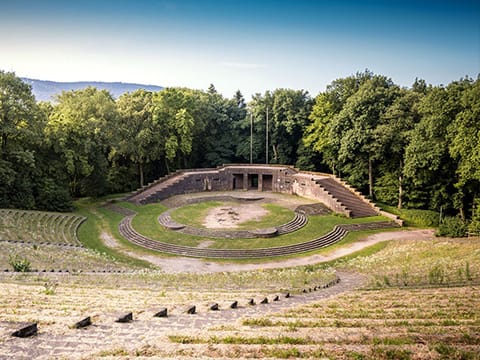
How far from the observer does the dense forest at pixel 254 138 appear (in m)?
28.6

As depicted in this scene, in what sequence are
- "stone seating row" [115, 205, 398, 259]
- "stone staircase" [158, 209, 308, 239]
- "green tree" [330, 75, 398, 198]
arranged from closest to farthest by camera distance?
"stone seating row" [115, 205, 398, 259] → "stone staircase" [158, 209, 308, 239] → "green tree" [330, 75, 398, 198]

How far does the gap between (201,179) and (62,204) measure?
16.0 metres

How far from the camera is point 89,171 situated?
34.3 meters

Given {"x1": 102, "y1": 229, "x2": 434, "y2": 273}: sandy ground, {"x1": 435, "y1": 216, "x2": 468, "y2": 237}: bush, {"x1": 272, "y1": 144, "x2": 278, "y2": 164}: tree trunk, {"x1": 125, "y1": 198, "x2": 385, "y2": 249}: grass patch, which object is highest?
{"x1": 272, "y1": 144, "x2": 278, "y2": 164}: tree trunk

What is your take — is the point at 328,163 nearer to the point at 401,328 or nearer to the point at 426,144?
the point at 426,144

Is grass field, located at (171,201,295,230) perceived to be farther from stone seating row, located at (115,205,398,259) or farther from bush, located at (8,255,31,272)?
bush, located at (8,255,31,272)

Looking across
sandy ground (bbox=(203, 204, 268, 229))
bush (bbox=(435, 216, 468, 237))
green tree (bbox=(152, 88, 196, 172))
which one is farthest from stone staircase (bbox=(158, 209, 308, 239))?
green tree (bbox=(152, 88, 196, 172))

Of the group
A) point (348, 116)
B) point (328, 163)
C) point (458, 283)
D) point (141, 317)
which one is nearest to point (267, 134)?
point (328, 163)

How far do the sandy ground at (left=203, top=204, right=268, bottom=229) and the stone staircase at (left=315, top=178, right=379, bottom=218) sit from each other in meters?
7.29

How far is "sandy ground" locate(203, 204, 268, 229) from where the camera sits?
29797 mm

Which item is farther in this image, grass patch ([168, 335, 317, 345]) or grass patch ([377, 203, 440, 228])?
grass patch ([377, 203, 440, 228])

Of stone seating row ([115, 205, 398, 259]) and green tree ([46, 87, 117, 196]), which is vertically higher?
green tree ([46, 87, 117, 196])

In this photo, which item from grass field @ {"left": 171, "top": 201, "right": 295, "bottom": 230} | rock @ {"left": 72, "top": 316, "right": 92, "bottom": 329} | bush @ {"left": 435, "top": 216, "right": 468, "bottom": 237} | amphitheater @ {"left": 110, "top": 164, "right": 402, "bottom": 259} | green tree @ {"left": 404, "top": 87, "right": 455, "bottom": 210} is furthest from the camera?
grass field @ {"left": 171, "top": 201, "right": 295, "bottom": 230}

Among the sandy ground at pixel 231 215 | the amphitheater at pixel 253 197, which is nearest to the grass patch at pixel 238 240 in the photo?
the amphitheater at pixel 253 197
